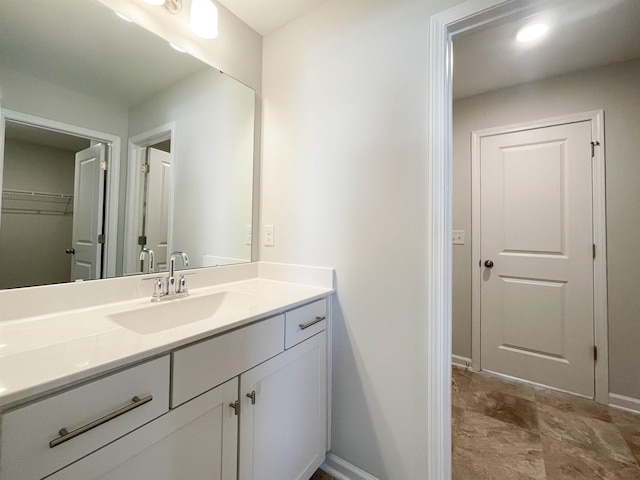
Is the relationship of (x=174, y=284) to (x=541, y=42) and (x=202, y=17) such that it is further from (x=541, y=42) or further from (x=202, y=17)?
(x=541, y=42)

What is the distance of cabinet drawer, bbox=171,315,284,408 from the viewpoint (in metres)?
0.70

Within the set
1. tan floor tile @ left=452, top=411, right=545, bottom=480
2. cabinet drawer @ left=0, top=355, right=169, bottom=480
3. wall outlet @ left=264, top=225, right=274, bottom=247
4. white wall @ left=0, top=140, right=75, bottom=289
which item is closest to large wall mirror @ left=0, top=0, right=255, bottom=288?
white wall @ left=0, top=140, right=75, bottom=289

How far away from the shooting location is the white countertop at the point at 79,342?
1.63 ft

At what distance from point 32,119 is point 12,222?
349 millimetres

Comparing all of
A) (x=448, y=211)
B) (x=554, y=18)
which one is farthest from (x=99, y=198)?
(x=554, y=18)

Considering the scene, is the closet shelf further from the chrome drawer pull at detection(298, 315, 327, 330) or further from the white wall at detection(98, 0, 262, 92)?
the chrome drawer pull at detection(298, 315, 327, 330)

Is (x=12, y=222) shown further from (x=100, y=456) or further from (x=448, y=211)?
(x=448, y=211)

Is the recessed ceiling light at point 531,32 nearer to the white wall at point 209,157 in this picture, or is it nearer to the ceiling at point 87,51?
the white wall at point 209,157

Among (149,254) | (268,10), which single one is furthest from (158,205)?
(268,10)

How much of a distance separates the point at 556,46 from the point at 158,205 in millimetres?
2555

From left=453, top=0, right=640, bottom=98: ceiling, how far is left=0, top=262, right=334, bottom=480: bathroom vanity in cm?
160

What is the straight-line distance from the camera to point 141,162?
1162mm

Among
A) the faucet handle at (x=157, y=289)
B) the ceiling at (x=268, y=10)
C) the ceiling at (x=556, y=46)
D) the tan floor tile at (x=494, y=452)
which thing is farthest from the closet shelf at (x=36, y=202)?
the tan floor tile at (x=494, y=452)

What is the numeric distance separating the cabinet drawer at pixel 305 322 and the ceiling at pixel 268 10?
5.14 ft
